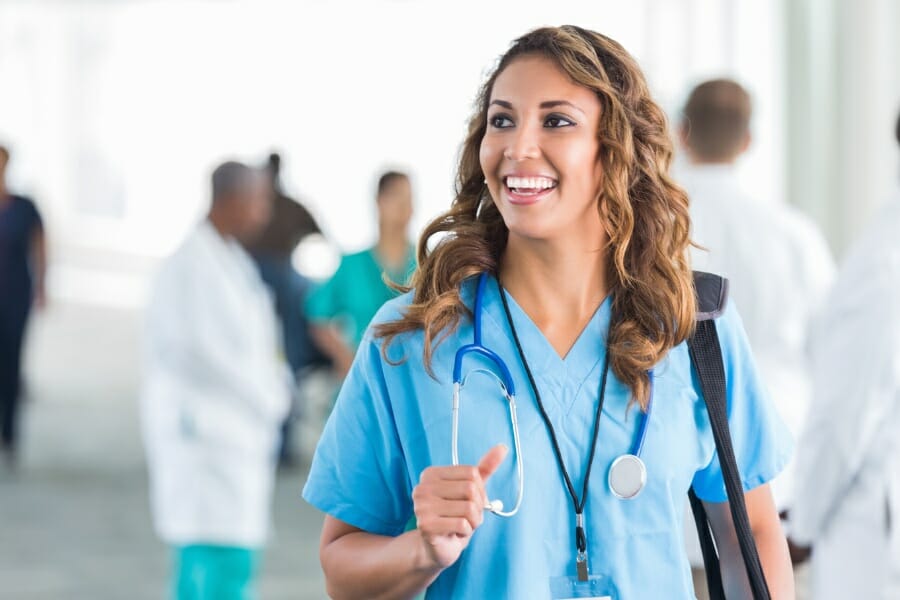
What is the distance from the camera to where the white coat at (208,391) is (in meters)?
4.23

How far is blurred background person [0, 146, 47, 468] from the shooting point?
7926 mm

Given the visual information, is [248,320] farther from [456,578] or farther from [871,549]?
[456,578]

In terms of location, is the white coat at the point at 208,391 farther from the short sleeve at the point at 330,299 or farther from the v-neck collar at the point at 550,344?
the v-neck collar at the point at 550,344

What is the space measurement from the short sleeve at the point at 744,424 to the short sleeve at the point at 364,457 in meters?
0.37

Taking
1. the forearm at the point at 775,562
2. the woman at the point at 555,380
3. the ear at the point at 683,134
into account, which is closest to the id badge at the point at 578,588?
the woman at the point at 555,380

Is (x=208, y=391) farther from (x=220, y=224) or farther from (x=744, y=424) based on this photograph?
(x=744, y=424)

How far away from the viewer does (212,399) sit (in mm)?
4305

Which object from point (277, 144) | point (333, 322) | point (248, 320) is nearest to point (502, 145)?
point (248, 320)

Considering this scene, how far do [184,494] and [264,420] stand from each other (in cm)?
32

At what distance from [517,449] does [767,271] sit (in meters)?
1.96

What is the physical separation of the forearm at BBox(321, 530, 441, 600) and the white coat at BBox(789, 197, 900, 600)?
3.71ft

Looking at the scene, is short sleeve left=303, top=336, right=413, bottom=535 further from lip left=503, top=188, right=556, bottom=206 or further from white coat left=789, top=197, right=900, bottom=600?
white coat left=789, top=197, right=900, bottom=600

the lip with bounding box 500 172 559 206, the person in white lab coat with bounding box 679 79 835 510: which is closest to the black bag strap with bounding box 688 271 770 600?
the lip with bounding box 500 172 559 206

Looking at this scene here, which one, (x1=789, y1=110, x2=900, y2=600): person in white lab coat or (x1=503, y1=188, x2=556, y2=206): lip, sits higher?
(x1=503, y1=188, x2=556, y2=206): lip
